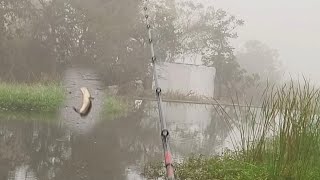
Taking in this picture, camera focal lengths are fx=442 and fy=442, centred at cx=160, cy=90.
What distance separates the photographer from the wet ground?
571 centimetres

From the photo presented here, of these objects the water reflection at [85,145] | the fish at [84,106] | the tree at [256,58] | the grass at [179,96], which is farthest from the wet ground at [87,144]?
the tree at [256,58]

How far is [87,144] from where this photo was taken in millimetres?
7652

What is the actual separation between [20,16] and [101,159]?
46.8 feet

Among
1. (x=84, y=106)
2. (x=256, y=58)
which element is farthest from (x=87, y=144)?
(x=256, y=58)

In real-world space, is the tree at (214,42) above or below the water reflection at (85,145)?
above

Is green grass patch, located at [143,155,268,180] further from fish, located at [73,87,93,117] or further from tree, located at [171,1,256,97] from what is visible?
tree, located at [171,1,256,97]

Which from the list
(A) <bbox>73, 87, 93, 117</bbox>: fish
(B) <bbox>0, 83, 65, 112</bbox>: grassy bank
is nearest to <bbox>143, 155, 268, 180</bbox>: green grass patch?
(A) <bbox>73, 87, 93, 117</bbox>: fish

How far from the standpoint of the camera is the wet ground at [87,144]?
571 centimetres

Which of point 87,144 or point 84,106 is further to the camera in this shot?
point 84,106

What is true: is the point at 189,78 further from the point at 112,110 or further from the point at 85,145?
the point at 85,145

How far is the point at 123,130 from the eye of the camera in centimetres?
1006

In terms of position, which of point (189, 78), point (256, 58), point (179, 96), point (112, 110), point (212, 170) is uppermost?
point (256, 58)

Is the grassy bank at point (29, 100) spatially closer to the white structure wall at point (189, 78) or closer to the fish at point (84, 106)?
the fish at point (84, 106)

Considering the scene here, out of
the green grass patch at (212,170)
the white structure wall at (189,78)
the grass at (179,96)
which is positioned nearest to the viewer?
the green grass patch at (212,170)
